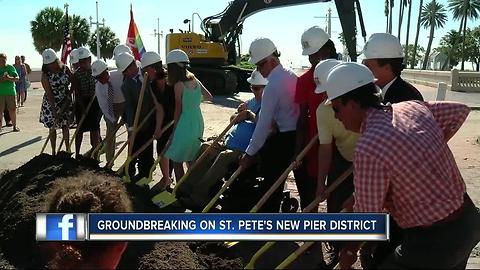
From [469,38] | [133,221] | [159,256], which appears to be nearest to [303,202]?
[159,256]

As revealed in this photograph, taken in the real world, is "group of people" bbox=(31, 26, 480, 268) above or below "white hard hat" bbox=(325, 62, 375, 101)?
below

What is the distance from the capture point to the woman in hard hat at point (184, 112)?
5684mm

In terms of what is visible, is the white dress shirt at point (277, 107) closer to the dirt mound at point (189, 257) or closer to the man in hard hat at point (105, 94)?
the dirt mound at point (189, 257)

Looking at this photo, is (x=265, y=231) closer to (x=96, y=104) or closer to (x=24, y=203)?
(x=24, y=203)

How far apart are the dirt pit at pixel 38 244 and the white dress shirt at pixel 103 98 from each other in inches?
43.2

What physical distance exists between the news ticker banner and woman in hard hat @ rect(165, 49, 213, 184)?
9.46 feet

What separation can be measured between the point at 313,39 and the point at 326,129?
2.90ft

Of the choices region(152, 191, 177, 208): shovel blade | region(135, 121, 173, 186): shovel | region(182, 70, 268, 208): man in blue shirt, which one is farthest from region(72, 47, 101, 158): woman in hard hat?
region(182, 70, 268, 208): man in blue shirt

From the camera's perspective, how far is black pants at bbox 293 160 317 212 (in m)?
A: 4.54

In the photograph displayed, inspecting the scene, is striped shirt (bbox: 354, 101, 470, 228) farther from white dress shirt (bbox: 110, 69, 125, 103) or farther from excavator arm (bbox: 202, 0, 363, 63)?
excavator arm (bbox: 202, 0, 363, 63)

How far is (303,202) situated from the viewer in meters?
4.73

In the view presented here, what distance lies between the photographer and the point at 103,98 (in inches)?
283

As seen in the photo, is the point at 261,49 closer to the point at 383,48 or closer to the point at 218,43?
the point at 383,48

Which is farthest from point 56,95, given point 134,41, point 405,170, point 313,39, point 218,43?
point 218,43
